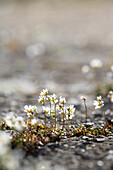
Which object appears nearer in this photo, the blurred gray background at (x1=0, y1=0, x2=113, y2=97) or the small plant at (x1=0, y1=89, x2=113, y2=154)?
the small plant at (x1=0, y1=89, x2=113, y2=154)

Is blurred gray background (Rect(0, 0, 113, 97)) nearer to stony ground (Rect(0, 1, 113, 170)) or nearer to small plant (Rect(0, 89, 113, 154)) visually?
stony ground (Rect(0, 1, 113, 170))

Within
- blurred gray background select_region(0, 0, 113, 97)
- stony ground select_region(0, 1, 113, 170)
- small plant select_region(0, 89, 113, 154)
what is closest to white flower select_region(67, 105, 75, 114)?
small plant select_region(0, 89, 113, 154)

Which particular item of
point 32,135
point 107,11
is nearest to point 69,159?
point 32,135

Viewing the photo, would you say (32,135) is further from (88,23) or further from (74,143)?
(88,23)

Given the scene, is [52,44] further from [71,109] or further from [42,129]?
[71,109]

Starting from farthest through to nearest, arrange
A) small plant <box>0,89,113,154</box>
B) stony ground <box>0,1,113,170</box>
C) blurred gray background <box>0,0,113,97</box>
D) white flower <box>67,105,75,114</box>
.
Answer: blurred gray background <box>0,0,113,97</box>, white flower <box>67,105,75,114</box>, small plant <box>0,89,113,154</box>, stony ground <box>0,1,113,170</box>

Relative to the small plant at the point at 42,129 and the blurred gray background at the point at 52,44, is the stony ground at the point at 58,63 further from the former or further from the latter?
the small plant at the point at 42,129

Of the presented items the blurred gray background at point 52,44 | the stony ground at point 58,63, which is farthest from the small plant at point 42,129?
the blurred gray background at point 52,44

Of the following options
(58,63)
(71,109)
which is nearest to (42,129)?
(71,109)
